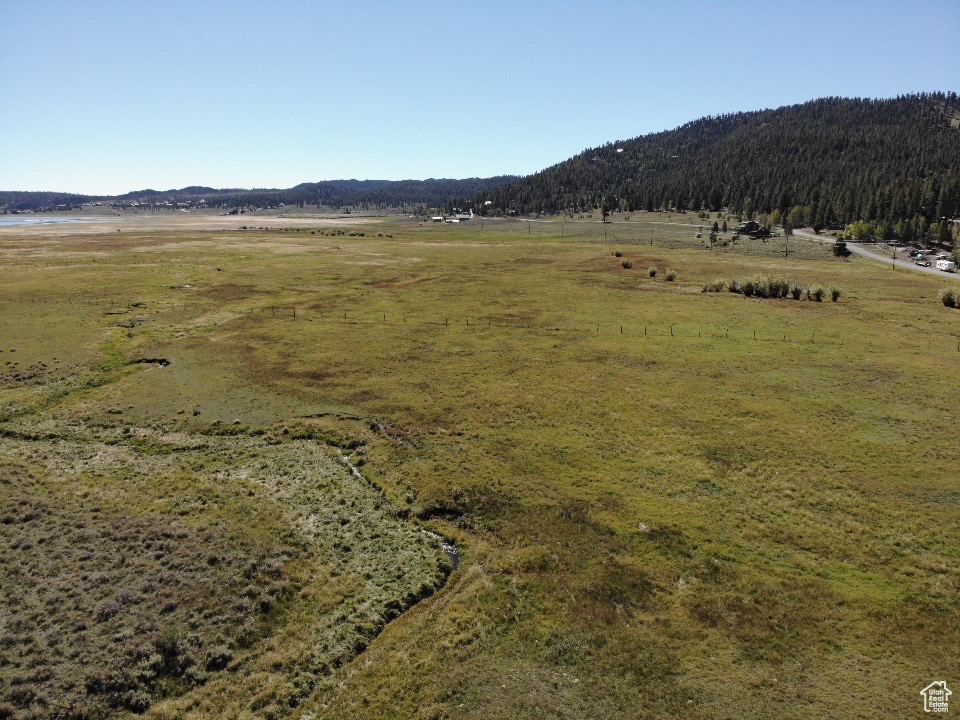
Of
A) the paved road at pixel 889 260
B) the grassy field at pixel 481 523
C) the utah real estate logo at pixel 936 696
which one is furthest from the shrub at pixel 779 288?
the utah real estate logo at pixel 936 696

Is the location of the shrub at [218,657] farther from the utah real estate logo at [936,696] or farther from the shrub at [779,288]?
the shrub at [779,288]

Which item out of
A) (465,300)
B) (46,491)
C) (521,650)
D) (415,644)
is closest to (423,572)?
(415,644)

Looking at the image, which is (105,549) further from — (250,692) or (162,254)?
(162,254)

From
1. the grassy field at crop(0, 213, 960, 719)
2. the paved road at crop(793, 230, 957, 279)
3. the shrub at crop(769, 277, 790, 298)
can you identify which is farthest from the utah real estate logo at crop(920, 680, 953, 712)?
the paved road at crop(793, 230, 957, 279)

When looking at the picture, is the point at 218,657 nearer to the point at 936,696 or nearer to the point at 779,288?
the point at 936,696

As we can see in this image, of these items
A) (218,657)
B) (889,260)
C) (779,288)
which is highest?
(889,260)

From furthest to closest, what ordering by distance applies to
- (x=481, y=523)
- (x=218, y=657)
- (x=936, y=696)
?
(x=481, y=523) < (x=218, y=657) < (x=936, y=696)

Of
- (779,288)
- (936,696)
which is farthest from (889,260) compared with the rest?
(936,696)

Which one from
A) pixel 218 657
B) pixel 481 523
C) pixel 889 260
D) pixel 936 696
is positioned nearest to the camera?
pixel 936 696
